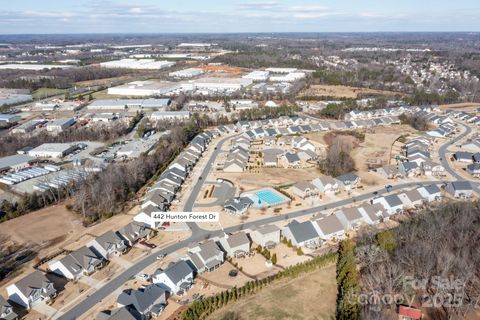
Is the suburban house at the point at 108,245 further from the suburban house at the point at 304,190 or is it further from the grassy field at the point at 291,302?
the suburban house at the point at 304,190

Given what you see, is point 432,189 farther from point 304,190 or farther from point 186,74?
point 186,74

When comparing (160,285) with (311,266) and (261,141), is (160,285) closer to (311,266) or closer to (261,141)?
(311,266)

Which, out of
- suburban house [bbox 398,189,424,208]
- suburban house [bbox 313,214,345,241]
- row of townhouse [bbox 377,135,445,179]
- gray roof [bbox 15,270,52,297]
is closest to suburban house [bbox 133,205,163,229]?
gray roof [bbox 15,270,52,297]

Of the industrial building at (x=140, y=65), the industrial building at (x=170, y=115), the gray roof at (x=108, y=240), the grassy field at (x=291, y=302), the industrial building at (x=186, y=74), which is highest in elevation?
the industrial building at (x=140, y=65)

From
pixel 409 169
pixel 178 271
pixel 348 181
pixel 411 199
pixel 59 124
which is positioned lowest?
pixel 411 199

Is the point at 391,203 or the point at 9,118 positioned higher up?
the point at 9,118

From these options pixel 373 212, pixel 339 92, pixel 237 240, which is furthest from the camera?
pixel 339 92

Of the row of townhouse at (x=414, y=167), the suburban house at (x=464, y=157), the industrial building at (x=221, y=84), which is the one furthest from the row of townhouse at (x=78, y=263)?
the industrial building at (x=221, y=84)

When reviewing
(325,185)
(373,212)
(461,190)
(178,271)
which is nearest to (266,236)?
(178,271)
